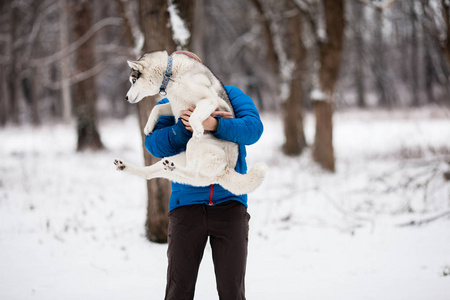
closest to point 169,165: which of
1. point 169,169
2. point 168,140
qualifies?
point 169,169

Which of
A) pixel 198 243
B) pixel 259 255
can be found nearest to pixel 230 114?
pixel 198 243

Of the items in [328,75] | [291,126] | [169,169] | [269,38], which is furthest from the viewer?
[291,126]

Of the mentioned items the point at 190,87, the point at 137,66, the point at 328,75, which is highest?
the point at 328,75

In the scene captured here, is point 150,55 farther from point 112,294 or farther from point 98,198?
point 98,198

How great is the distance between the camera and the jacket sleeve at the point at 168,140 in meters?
2.05

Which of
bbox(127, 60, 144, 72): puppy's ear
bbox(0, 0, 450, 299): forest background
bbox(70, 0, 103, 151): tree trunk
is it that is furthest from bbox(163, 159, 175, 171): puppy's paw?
bbox(70, 0, 103, 151): tree trunk

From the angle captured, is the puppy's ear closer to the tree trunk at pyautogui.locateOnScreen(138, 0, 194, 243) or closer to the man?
the man

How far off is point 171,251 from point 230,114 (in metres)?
0.84

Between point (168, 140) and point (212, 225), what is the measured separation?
54cm

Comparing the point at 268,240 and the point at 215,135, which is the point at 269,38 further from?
the point at 215,135

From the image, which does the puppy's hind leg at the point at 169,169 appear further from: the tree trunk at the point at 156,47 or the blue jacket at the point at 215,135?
the tree trunk at the point at 156,47

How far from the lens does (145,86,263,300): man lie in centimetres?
199

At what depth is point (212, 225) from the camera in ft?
6.56

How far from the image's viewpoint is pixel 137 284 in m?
3.32
